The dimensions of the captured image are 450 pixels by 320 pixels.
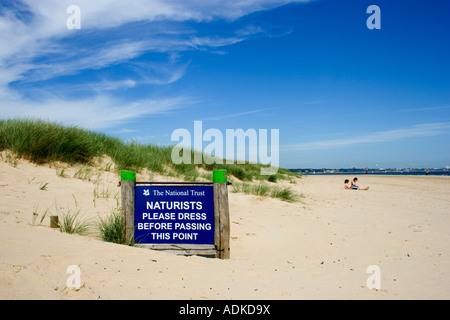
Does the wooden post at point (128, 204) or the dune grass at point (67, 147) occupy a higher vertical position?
the dune grass at point (67, 147)

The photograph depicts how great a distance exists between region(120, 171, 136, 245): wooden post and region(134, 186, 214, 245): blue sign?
0.24 ft

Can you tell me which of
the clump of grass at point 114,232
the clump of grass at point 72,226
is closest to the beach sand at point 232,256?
the clump of grass at point 72,226

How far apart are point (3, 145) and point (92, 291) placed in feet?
23.4

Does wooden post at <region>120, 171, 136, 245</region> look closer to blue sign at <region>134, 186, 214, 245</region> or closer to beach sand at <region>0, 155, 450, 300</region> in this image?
blue sign at <region>134, 186, 214, 245</region>

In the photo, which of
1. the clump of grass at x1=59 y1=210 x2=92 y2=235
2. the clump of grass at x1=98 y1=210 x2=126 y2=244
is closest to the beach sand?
the clump of grass at x1=59 y1=210 x2=92 y2=235

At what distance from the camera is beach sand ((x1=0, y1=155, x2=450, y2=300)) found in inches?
127

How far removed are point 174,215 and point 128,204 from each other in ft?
2.40

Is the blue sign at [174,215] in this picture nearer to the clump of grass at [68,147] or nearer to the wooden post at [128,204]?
the wooden post at [128,204]

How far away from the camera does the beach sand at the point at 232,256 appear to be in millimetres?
3224

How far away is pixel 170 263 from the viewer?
4137 mm

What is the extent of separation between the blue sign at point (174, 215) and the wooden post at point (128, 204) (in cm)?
7
